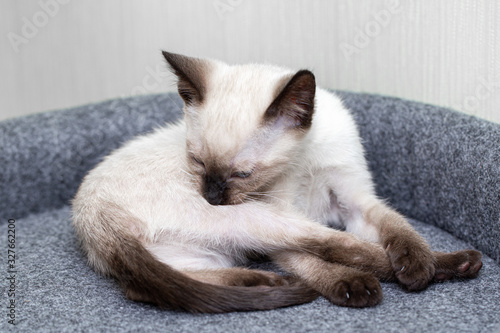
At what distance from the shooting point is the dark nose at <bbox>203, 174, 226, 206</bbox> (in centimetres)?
134

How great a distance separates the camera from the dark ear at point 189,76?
4.65 feet

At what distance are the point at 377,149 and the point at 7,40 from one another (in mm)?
1839

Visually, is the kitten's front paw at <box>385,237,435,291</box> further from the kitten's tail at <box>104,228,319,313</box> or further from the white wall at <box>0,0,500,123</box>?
the white wall at <box>0,0,500,123</box>

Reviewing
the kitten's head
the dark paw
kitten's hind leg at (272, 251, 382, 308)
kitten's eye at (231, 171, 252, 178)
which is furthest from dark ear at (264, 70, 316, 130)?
the dark paw

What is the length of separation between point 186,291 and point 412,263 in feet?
1.71

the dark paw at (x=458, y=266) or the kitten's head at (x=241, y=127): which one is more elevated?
the kitten's head at (x=241, y=127)

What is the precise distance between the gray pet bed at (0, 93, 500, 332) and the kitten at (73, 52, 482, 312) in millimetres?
50

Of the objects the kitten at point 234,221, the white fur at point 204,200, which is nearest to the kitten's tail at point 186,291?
the kitten at point 234,221

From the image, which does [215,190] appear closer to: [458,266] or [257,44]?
[458,266]

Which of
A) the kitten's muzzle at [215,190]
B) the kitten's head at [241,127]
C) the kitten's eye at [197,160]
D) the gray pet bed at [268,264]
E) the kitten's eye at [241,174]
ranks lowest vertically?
the gray pet bed at [268,264]

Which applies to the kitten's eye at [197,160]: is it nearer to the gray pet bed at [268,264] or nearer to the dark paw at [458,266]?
the gray pet bed at [268,264]

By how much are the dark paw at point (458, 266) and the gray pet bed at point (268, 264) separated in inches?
0.9

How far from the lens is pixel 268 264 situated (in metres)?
1.53

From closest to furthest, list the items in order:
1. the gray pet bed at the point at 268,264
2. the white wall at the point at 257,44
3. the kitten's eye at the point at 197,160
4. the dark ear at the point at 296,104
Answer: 1. the gray pet bed at the point at 268,264
2. the dark ear at the point at 296,104
3. the kitten's eye at the point at 197,160
4. the white wall at the point at 257,44
